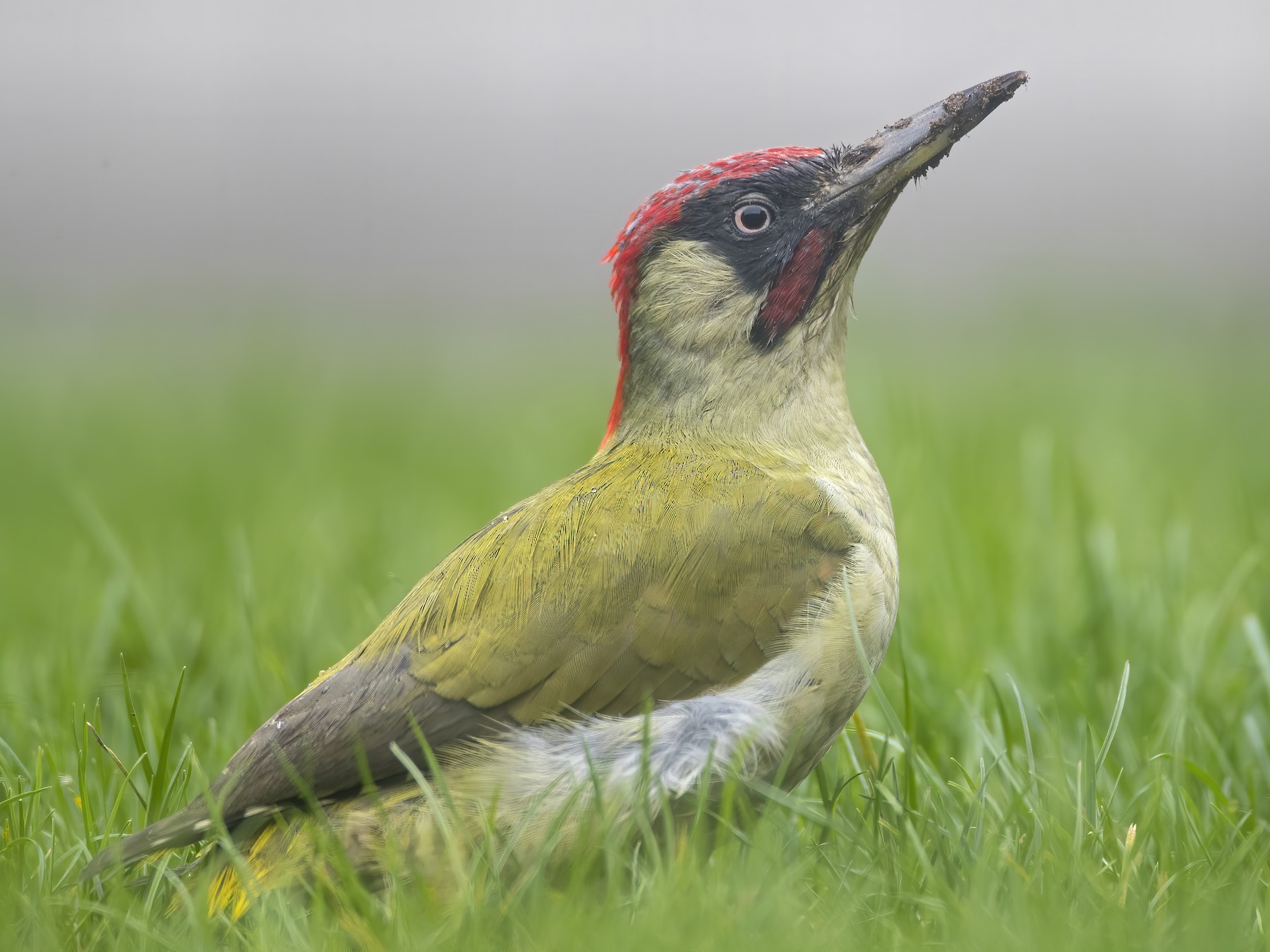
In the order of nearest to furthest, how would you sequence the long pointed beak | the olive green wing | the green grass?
1. the green grass
2. the olive green wing
3. the long pointed beak

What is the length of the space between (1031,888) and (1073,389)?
5.64 m

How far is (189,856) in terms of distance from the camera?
2980 millimetres

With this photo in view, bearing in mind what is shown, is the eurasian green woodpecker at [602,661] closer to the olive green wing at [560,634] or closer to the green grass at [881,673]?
the olive green wing at [560,634]

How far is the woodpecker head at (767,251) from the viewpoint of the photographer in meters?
3.17

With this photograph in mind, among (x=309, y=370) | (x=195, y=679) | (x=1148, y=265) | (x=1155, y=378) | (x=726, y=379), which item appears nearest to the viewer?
(x=726, y=379)

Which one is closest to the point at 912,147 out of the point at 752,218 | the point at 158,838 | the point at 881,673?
the point at 752,218

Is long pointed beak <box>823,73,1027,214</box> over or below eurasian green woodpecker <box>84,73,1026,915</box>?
over

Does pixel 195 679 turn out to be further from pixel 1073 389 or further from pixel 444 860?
pixel 1073 389

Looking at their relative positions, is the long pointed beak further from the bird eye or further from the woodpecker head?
the bird eye

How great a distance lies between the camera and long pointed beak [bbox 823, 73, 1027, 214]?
10.3ft

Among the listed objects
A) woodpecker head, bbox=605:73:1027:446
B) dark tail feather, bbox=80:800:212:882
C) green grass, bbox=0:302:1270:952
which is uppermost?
woodpecker head, bbox=605:73:1027:446

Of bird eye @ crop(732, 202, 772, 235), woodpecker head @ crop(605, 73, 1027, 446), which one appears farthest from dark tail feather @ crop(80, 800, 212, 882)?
bird eye @ crop(732, 202, 772, 235)

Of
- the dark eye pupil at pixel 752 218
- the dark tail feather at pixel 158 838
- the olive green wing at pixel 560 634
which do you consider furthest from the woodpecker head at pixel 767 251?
the dark tail feather at pixel 158 838

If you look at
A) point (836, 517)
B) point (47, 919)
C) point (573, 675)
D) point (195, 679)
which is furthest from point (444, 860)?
point (195, 679)
